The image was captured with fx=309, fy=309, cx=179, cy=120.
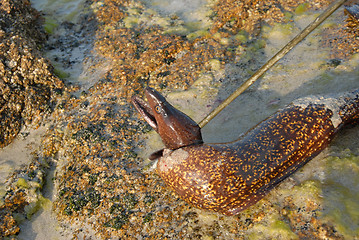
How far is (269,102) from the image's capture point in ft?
15.4

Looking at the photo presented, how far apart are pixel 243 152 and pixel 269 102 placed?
1.61 metres

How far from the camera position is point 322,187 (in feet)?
11.3

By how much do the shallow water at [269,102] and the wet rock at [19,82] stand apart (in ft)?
0.84

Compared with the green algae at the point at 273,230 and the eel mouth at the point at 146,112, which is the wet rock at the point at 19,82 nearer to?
the eel mouth at the point at 146,112

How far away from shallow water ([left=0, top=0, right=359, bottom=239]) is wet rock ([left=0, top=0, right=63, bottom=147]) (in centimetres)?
26

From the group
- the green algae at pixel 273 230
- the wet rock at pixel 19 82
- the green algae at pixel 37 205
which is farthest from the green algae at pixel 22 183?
the green algae at pixel 273 230

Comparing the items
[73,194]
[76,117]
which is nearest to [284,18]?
[76,117]

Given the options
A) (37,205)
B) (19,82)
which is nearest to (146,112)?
(37,205)

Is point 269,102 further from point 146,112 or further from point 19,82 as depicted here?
point 19,82

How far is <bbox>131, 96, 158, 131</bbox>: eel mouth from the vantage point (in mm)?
3818

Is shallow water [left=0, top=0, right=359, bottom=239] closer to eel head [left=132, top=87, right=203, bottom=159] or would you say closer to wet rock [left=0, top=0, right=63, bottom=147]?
wet rock [left=0, top=0, right=63, bottom=147]

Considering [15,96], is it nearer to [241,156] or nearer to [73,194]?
[73,194]

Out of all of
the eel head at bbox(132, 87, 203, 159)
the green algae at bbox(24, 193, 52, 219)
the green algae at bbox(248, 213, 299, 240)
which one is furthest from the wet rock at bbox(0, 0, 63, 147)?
the green algae at bbox(248, 213, 299, 240)

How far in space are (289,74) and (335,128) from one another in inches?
64.0
